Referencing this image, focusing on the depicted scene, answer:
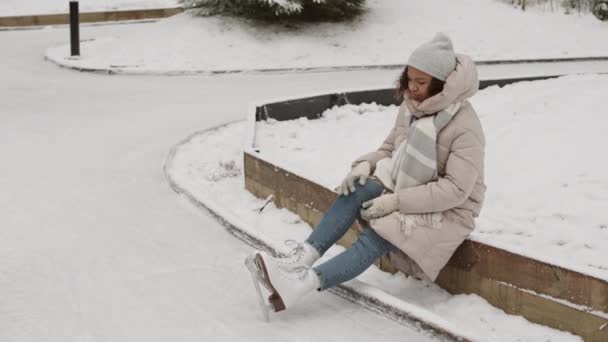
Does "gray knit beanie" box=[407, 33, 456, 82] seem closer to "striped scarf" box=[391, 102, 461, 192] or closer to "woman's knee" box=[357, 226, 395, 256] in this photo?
"striped scarf" box=[391, 102, 461, 192]

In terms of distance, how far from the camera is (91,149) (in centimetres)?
788

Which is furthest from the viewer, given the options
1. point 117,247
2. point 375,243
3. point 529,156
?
point 529,156

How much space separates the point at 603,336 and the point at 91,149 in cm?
525

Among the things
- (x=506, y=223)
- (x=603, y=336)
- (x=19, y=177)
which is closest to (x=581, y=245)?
(x=506, y=223)

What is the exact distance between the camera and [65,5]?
2122 cm

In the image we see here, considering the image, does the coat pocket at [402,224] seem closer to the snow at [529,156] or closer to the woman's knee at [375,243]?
the woman's knee at [375,243]

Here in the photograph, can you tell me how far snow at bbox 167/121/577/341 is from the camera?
13.1 feet

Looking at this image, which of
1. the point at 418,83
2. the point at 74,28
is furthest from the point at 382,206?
the point at 74,28

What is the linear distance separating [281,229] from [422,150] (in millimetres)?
1606

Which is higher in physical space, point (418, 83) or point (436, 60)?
point (436, 60)

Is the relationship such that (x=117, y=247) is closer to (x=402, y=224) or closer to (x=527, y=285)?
(x=402, y=224)

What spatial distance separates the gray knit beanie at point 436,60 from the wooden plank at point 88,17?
14913mm

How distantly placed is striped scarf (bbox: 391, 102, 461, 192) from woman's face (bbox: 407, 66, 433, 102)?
4.1 inches

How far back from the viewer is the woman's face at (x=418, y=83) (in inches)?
164
